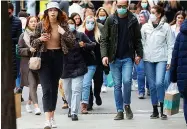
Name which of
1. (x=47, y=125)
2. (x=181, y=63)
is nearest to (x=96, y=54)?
(x=47, y=125)

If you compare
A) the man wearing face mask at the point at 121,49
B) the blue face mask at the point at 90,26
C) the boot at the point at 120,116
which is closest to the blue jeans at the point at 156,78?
the man wearing face mask at the point at 121,49

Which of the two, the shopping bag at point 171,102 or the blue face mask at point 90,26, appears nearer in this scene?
the shopping bag at point 171,102

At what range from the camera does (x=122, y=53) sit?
1078 centimetres

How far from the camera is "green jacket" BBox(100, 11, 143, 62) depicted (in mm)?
10805

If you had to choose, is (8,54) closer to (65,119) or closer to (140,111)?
(65,119)

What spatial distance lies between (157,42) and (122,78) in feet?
2.91

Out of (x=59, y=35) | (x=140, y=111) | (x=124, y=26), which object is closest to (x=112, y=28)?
(x=124, y=26)

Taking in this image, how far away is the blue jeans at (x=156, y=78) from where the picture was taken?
431 inches

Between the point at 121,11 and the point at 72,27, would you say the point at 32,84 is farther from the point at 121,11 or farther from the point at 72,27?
the point at 121,11

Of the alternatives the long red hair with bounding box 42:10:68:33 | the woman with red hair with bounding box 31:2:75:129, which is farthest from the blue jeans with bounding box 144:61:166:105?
the long red hair with bounding box 42:10:68:33

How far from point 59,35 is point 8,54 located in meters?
2.91

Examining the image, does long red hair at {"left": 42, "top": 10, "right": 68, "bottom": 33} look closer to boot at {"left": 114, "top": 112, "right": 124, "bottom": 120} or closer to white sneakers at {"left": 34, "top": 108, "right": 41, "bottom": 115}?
boot at {"left": 114, "top": 112, "right": 124, "bottom": 120}

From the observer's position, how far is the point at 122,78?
1087 centimetres

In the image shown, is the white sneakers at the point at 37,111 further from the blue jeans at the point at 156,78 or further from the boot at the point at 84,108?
the blue jeans at the point at 156,78
